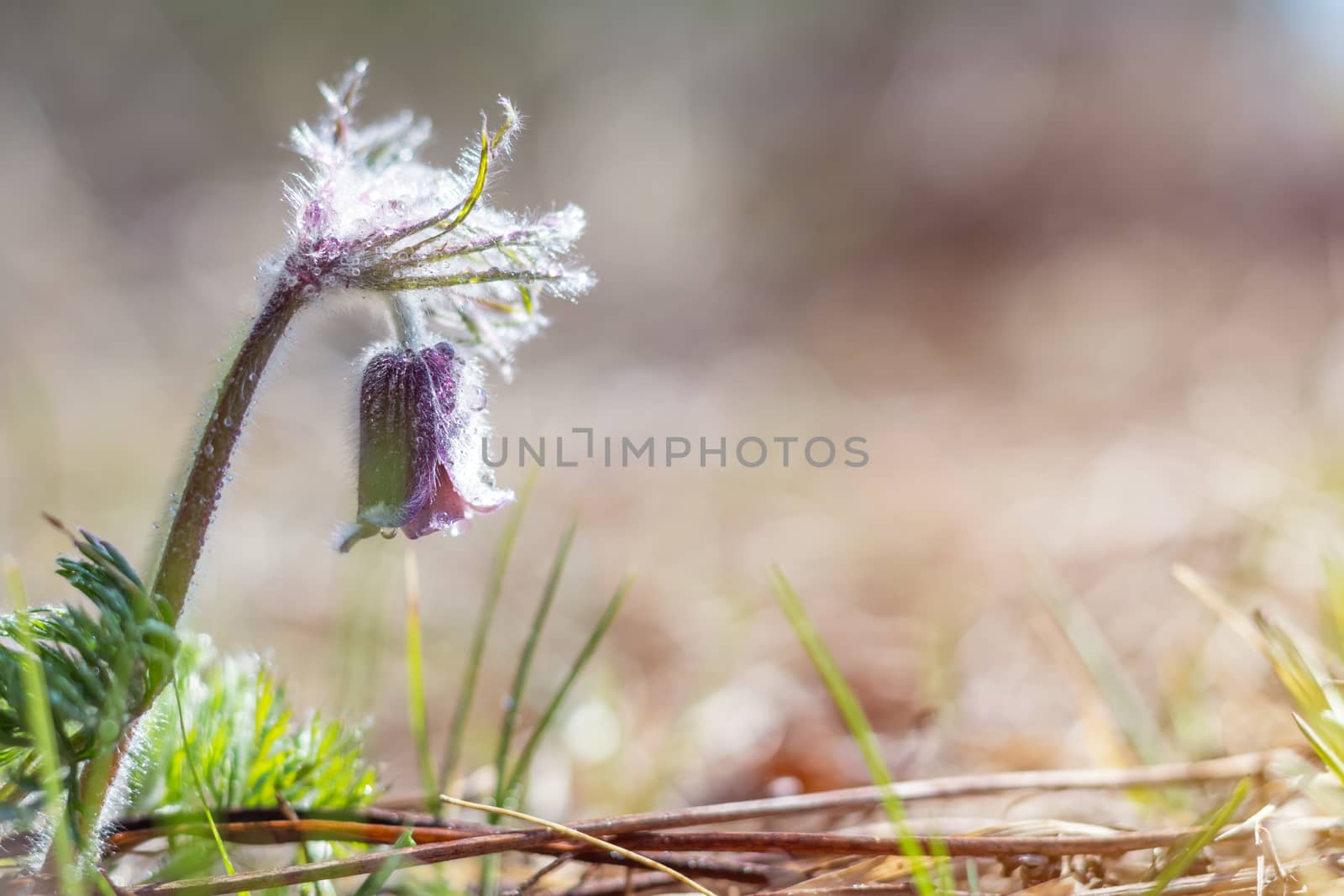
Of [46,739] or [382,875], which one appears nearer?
[46,739]

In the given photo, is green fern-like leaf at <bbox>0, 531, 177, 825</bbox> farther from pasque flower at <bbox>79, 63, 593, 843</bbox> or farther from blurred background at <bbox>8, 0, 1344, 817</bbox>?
blurred background at <bbox>8, 0, 1344, 817</bbox>

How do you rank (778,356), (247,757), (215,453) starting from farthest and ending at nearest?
(778,356)
(247,757)
(215,453)

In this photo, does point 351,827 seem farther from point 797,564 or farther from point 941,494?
point 941,494

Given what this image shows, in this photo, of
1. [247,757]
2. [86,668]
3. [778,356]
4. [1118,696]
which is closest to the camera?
[86,668]

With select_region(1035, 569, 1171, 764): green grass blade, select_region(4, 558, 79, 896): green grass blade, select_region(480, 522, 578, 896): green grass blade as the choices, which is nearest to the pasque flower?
select_region(4, 558, 79, 896): green grass blade

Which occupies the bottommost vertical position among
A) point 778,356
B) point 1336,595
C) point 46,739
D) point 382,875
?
point 382,875

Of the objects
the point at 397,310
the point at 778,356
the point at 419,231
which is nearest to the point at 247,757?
the point at 397,310

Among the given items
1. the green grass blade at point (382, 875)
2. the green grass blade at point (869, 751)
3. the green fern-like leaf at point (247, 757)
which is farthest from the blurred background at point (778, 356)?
the green grass blade at point (382, 875)

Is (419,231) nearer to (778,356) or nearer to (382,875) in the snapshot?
(382,875)
